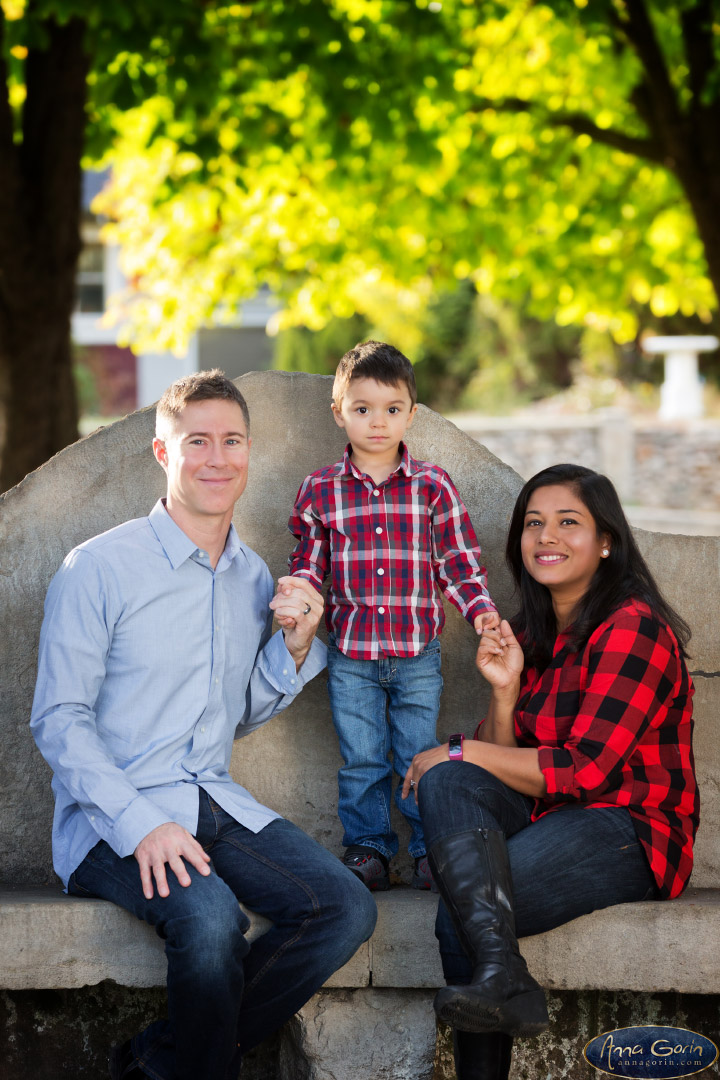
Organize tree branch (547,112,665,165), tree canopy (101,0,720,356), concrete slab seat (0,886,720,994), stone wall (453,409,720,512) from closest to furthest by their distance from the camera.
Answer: concrete slab seat (0,886,720,994)
tree canopy (101,0,720,356)
tree branch (547,112,665,165)
stone wall (453,409,720,512)

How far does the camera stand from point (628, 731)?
2.64 m

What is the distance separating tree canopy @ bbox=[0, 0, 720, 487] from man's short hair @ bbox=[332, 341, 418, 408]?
317 cm

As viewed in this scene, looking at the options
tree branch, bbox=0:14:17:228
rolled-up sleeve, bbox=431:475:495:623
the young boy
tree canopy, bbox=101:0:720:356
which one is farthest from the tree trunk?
rolled-up sleeve, bbox=431:475:495:623

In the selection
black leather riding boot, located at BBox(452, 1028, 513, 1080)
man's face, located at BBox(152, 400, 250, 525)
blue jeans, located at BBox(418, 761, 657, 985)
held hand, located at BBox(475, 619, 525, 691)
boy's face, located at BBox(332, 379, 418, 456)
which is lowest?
black leather riding boot, located at BBox(452, 1028, 513, 1080)

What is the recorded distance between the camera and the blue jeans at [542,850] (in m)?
2.62

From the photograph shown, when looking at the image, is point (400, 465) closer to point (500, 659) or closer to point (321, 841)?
point (500, 659)

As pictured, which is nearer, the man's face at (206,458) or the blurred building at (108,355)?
the man's face at (206,458)

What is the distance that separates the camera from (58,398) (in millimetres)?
6621

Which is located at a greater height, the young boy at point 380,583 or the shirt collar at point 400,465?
the shirt collar at point 400,465

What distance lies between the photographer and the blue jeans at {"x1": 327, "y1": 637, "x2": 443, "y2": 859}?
3176mm

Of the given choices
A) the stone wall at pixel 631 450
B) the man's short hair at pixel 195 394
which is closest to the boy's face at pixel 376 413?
the man's short hair at pixel 195 394

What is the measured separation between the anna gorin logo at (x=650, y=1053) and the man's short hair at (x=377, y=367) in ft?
5.77

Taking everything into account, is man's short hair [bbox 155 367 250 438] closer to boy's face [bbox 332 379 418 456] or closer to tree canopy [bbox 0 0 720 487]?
boy's face [bbox 332 379 418 456]

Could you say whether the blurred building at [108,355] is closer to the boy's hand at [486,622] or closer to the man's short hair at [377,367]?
the man's short hair at [377,367]
